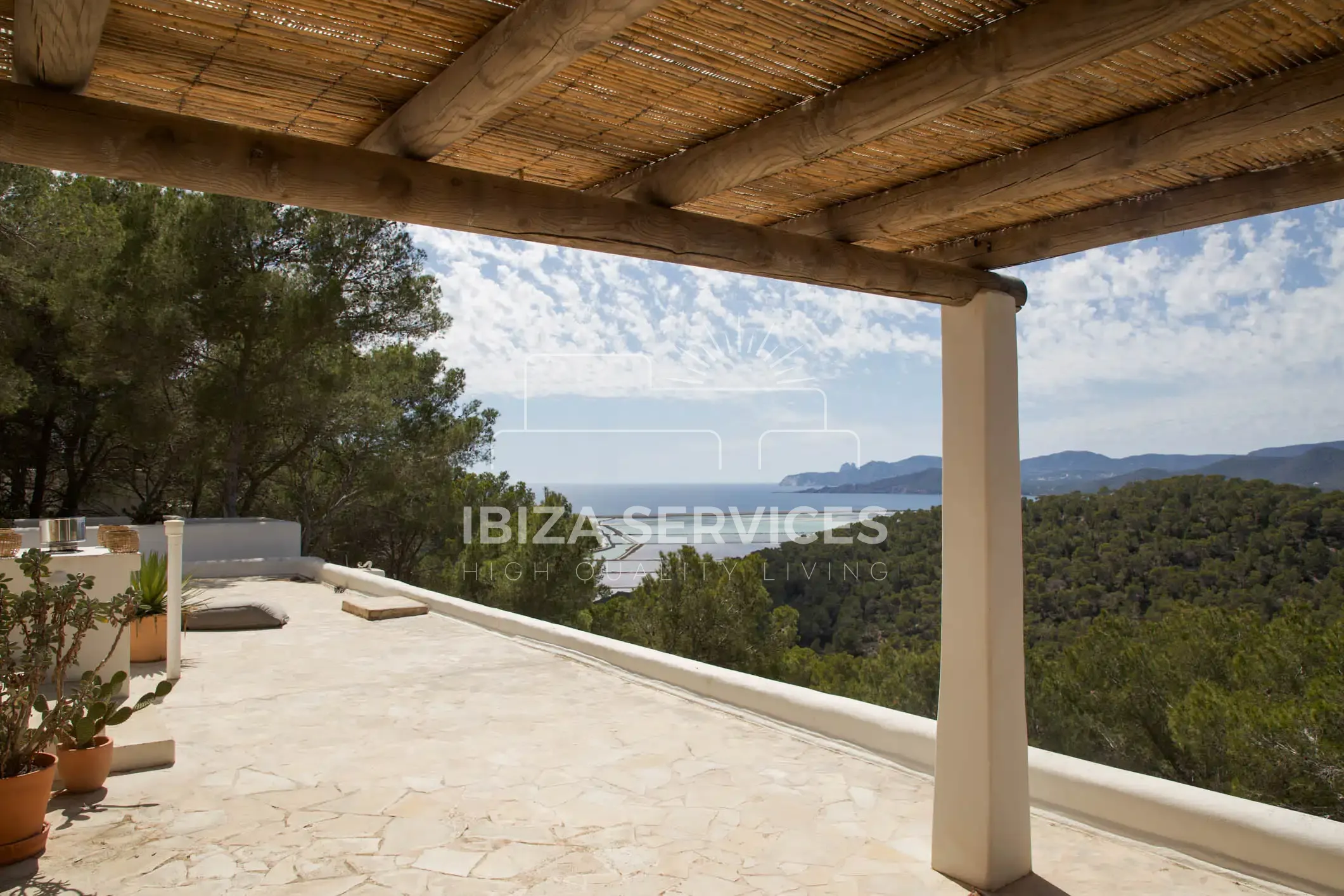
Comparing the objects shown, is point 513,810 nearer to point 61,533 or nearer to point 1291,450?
point 61,533

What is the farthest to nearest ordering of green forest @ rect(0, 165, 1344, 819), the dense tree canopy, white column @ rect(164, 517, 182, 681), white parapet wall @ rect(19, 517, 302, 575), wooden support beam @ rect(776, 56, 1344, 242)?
1. the dense tree canopy
2. white parapet wall @ rect(19, 517, 302, 575)
3. green forest @ rect(0, 165, 1344, 819)
4. white column @ rect(164, 517, 182, 681)
5. wooden support beam @ rect(776, 56, 1344, 242)

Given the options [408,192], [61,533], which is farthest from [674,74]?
[61,533]

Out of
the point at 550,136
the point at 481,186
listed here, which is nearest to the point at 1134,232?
the point at 550,136

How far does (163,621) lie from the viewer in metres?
6.33

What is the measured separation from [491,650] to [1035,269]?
3016 centimetres

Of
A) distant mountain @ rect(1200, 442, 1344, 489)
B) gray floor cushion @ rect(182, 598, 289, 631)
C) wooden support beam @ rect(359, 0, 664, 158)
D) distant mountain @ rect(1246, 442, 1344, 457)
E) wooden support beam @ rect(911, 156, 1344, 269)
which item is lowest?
gray floor cushion @ rect(182, 598, 289, 631)

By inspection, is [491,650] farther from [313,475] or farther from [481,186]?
[313,475]

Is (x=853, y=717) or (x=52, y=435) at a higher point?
(x=52, y=435)

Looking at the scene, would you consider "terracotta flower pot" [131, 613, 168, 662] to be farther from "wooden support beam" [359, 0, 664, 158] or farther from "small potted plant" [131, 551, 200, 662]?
"wooden support beam" [359, 0, 664, 158]

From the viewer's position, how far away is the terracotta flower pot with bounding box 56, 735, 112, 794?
11.8 ft

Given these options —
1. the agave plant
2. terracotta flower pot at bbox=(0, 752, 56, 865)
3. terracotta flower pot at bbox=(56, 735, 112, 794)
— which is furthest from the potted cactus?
the agave plant

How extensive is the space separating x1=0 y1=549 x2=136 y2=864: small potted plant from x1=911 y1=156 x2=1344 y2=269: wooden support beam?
11.4 feet

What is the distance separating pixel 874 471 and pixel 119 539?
2529 cm

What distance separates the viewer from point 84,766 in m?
3.63
